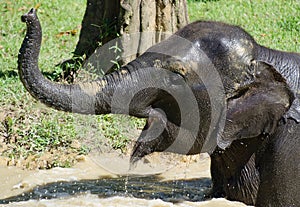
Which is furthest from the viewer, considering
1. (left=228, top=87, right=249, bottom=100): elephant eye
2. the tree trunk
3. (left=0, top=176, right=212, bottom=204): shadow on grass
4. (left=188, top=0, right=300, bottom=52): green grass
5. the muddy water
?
(left=188, top=0, right=300, bottom=52): green grass

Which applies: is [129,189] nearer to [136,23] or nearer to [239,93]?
[239,93]

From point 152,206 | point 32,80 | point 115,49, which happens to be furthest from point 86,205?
point 115,49

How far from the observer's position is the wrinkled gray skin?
4758 millimetres

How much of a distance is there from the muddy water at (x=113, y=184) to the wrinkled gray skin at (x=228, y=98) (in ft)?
1.44

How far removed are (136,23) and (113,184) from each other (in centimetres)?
220

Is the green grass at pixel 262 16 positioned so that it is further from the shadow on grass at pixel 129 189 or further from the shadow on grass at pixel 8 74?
the shadow on grass at pixel 129 189

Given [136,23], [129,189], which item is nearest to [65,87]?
[129,189]

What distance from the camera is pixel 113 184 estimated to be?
671 cm

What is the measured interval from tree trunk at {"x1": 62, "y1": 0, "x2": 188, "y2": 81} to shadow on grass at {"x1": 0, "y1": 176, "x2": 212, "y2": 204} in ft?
6.05

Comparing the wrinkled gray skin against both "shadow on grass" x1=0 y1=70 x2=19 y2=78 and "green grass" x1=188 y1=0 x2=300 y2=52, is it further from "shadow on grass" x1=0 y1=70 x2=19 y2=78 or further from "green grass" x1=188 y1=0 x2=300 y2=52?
"green grass" x1=188 y1=0 x2=300 y2=52

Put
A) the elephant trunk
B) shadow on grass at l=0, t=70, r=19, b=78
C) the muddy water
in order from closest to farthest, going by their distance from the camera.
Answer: the elephant trunk
the muddy water
shadow on grass at l=0, t=70, r=19, b=78

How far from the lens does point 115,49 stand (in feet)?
27.5

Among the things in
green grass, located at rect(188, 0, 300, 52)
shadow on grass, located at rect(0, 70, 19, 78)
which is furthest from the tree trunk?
green grass, located at rect(188, 0, 300, 52)

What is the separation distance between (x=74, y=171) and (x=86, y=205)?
1.40m
